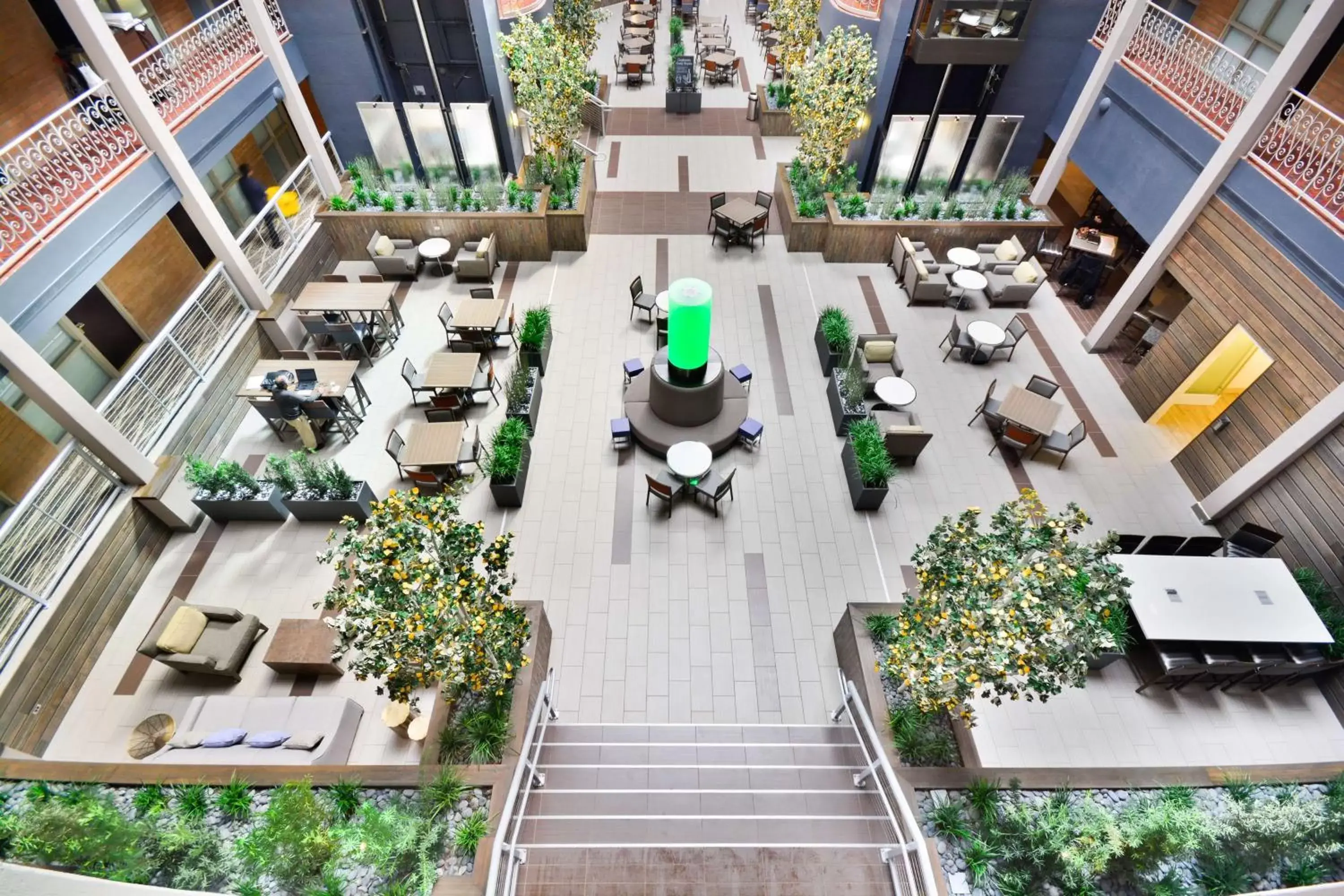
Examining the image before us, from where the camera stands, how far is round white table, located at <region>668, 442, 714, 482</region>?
870 centimetres

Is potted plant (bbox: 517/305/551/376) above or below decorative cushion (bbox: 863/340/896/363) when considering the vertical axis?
below

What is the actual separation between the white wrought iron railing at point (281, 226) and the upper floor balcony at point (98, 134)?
1.87m

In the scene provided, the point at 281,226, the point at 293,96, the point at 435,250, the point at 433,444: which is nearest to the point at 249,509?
the point at 433,444

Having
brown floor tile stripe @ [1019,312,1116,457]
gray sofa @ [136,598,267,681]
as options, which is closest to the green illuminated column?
gray sofa @ [136,598,267,681]

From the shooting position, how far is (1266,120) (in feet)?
27.3

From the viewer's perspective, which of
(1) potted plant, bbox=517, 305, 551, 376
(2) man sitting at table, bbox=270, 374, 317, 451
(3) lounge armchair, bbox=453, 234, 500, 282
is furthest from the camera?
(3) lounge armchair, bbox=453, 234, 500, 282

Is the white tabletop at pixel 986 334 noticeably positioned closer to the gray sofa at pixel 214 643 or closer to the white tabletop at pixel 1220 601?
the white tabletop at pixel 1220 601

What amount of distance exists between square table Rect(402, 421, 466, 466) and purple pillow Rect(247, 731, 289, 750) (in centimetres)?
372

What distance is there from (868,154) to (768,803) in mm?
13784

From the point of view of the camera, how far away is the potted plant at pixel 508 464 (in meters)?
8.70

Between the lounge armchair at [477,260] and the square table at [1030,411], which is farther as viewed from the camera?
the lounge armchair at [477,260]

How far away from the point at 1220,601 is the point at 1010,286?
7071mm

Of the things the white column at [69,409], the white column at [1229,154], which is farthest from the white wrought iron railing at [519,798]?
the white column at [1229,154]

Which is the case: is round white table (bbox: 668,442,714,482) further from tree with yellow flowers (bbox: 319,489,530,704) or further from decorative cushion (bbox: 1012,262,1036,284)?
decorative cushion (bbox: 1012,262,1036,284)
